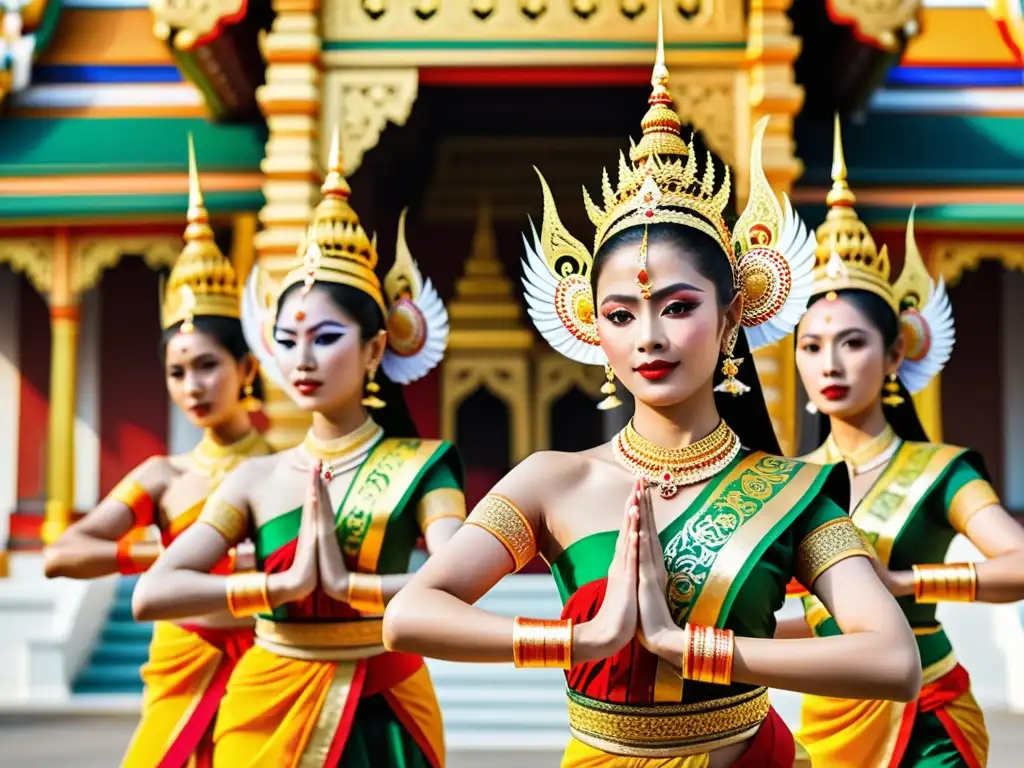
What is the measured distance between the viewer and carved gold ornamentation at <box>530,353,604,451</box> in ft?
31.9

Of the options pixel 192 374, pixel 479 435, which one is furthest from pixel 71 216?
pixel 192 374

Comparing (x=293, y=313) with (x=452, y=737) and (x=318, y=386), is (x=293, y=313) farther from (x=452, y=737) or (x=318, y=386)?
(x=452, y=737)

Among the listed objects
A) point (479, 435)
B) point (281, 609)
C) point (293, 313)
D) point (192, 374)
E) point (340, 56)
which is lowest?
point (479, 435)

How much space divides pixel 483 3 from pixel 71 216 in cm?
344

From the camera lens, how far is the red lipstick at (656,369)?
241cm

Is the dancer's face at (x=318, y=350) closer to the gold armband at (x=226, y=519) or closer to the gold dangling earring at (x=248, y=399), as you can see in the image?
the gold armband at (x=226, y=519)

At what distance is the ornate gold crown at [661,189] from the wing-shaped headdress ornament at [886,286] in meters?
1.31

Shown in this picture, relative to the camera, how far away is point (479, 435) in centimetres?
1023

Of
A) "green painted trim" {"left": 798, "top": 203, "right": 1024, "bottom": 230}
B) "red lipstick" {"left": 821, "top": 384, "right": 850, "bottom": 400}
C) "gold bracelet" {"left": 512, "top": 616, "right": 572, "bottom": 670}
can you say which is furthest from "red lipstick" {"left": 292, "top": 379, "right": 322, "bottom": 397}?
"green painted trim" {"left": 798, "top": 203, "right": 1024, "bottom": 230}

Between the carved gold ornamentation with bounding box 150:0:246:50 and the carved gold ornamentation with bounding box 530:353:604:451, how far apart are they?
3756 millimetres

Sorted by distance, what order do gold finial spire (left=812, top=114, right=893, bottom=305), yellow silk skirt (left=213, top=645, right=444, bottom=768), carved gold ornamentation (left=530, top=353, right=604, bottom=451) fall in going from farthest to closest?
1. carved gold ornamentation (left=530, top=353, right=604, bottom=451)
2. gold finial spire (left=812, top=114, right=893, bottom=305)
3. yellow silk skirt (left=213, top=645, right=444, bottom=768)

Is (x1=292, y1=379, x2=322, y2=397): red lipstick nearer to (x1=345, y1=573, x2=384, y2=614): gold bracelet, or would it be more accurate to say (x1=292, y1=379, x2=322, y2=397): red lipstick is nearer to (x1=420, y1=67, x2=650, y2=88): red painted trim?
(x1=345, y1=573, x2=384, y2=614): gold bracelet

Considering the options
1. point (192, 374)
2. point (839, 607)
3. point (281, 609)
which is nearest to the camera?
point (839, 607)

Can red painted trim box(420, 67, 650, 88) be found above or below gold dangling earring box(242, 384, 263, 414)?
above
